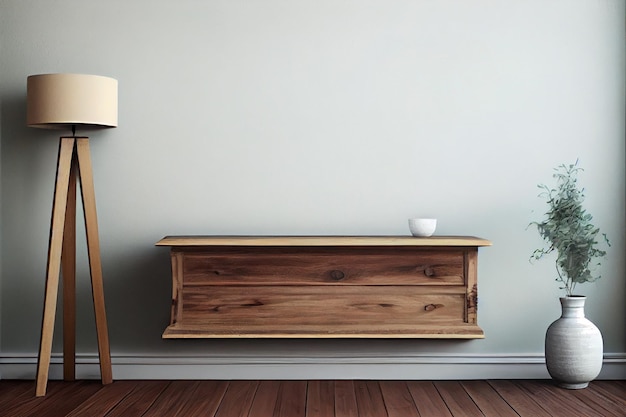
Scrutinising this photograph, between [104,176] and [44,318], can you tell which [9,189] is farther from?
[44,318]

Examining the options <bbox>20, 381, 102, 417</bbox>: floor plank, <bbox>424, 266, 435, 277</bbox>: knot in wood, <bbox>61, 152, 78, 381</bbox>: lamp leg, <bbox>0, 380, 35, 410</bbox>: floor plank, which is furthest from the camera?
<bbox>61, 152, 78, 381</bbox>: lamp leg

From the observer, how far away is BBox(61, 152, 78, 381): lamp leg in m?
3.35

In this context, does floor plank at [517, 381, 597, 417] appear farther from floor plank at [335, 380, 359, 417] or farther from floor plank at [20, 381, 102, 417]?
floor plank at [20, 381, 102, 417]

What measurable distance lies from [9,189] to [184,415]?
60.3 inches

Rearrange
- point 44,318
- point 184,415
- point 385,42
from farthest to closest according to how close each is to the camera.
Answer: point 385,42
point 44,318
point 184,415

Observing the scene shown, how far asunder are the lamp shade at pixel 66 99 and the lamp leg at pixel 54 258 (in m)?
0.19

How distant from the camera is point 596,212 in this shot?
350 centimetres

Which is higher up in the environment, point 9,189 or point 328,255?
point 9,189

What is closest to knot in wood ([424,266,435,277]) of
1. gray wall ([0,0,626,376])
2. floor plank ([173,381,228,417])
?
gray wall ([0,0,626,376])

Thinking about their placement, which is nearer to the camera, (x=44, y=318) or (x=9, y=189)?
(x=44, y=318)

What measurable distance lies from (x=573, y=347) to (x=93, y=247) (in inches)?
91.2

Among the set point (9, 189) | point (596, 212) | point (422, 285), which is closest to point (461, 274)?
point (422, 285)

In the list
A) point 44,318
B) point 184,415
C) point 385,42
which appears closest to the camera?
point 184,415

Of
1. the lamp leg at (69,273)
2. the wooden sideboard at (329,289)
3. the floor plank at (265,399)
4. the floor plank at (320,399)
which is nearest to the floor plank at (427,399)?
the wooden sideboard at (329,289)
